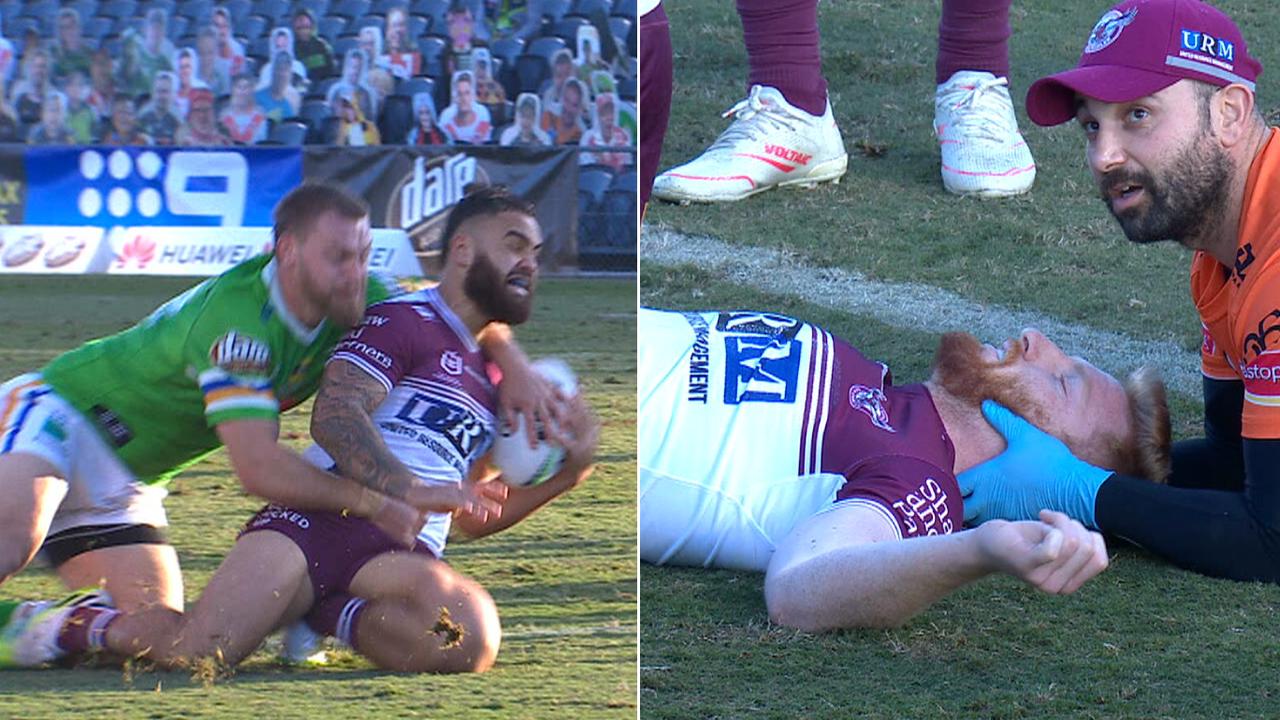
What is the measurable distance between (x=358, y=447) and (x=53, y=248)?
1.15 meters

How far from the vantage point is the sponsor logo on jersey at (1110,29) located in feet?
6.39

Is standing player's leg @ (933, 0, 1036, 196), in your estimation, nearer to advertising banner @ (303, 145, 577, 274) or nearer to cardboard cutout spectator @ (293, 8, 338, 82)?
advertising banner @ (303, 145, 577, 274)

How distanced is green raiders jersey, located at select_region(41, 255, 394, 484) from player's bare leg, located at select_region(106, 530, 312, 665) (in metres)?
0.10

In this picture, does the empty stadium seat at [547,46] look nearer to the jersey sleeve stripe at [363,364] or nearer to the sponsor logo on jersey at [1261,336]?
the sponsor logo on jersey at [1261,336]

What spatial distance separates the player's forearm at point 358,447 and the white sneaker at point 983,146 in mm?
2574

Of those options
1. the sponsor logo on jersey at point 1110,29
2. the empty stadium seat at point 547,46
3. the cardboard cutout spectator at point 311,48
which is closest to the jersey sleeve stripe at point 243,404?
the sponsor logo on jersey at point 1110,29

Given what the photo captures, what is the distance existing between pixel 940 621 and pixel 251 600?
76cm

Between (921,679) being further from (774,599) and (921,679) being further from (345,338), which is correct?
(345,338)

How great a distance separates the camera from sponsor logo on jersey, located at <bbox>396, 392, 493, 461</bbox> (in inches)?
50.8

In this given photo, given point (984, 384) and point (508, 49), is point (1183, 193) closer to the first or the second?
point (984, 384)

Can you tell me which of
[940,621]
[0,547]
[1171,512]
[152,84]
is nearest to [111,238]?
[0,547]

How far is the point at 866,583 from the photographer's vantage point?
1667mm

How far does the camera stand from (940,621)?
1.76 m

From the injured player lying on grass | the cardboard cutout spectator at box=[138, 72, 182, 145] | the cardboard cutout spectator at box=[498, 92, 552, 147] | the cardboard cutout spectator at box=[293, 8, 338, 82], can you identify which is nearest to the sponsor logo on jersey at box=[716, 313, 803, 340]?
the injured player lying on grass
